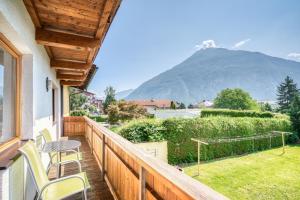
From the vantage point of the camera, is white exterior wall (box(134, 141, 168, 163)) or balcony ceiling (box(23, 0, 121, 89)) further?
white exterior wall (box(134, 141, 168, 163))

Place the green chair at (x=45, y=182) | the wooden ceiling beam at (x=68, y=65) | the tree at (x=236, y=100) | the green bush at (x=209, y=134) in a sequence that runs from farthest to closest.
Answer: the tree at (x=236, y=100) → the green bush at (x=209, y=134) → the wooden ceiling beam at (x=68, y=65) → the green chair at (x=45, y=182)

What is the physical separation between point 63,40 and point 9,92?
3.57ft

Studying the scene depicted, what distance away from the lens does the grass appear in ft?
20.6

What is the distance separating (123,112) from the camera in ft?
53.8

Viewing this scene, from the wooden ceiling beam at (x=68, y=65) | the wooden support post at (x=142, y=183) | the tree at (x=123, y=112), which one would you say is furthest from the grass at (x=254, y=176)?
the tree at (x=123, y=112)

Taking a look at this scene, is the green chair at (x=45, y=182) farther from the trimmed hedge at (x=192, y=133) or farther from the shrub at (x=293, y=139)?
the shrub at (x=293, y=139)

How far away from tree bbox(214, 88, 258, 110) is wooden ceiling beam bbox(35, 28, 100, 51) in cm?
4882

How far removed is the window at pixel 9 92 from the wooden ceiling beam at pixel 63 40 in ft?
1.83

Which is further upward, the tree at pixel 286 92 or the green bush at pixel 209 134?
the tree at pixel 286 92

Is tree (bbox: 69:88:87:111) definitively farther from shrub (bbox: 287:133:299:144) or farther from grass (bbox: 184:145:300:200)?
shrub (bbox: 287:133:299:144)

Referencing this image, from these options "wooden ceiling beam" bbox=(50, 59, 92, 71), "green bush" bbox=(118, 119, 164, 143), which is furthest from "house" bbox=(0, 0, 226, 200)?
"green bush" bbox=(118, 119, 164, 143)

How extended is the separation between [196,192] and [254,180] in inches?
311

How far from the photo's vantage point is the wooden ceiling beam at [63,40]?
9.18 ft

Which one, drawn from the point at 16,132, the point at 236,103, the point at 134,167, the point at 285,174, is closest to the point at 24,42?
the point at 16,132
